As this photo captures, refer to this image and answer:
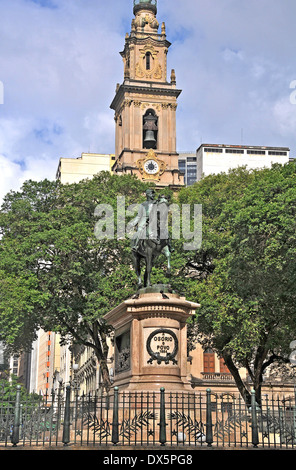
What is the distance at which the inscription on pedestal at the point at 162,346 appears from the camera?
65.8ft

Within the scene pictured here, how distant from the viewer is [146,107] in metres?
70.1

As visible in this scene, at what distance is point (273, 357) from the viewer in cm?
4056

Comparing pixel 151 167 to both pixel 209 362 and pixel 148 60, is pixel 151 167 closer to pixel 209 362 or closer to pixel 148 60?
pixel 148 60

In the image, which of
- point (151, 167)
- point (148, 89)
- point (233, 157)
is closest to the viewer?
point (151, 167)

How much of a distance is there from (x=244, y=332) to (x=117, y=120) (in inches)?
1697

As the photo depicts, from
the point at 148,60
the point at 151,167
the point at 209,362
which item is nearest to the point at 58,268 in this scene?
the point at 209,362

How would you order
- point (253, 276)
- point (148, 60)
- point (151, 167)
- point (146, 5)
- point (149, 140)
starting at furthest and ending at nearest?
point (146, 5) < point (148, 60) < point (151, 167) < point (149, 140) < point (253, 276)

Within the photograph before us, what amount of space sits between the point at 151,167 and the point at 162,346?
4877 cm

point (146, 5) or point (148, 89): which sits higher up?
point (146, 5)

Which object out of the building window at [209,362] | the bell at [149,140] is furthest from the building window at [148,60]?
the building window at [209,362]

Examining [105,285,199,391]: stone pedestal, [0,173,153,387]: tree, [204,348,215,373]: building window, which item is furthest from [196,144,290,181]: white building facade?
[105,285,199,391]: stone pedestal

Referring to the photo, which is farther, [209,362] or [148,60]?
[148,60]

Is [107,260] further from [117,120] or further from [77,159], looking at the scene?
[77,159]

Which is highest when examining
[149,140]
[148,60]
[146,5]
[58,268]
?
[146,5]
